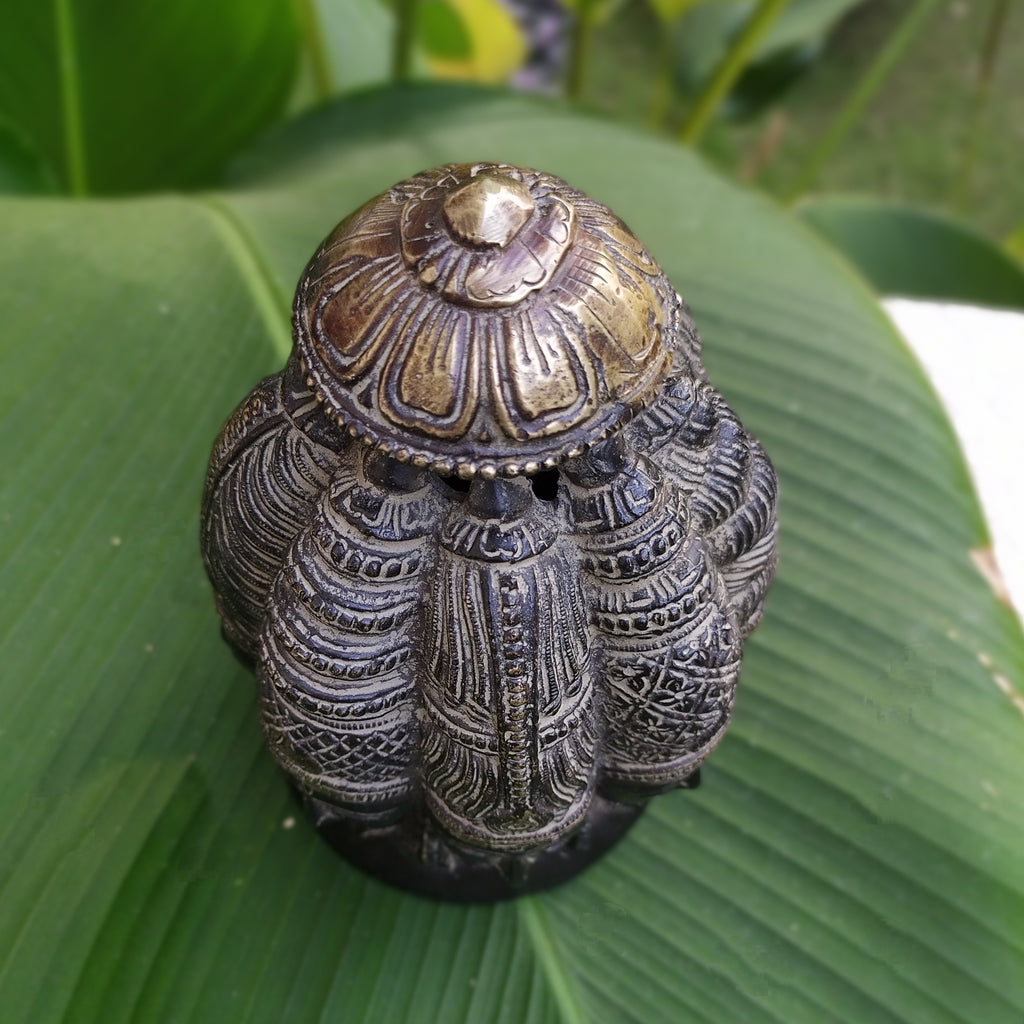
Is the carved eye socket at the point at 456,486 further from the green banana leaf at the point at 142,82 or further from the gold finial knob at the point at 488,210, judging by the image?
the green banana leaf at the point at 142,82

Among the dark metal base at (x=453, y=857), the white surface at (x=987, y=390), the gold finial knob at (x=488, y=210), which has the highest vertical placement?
the gold finial knob at (x=488, y=210)

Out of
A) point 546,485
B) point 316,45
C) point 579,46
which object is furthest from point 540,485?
point 579,46

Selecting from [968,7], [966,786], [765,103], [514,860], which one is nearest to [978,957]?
[966,786]

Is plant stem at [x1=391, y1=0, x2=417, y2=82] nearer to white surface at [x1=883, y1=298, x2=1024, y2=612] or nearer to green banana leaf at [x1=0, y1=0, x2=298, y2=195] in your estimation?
green banana leaf at [x1=0, y1=0, x2=298, y2=195]

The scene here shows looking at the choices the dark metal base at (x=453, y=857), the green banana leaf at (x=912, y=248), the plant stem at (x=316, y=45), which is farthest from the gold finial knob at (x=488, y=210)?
the green banana leaf at (x=912, y=248)

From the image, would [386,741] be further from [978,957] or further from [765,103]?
[765,103]
